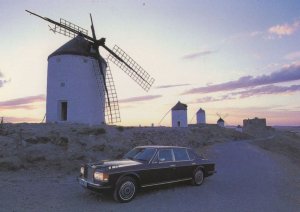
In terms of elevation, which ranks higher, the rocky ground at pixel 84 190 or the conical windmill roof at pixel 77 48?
the conical windmill roof at pixel 77 48

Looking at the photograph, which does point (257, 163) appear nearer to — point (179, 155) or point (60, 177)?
point (179, 155)

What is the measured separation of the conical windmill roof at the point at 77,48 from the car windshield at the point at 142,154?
19203 millimetres

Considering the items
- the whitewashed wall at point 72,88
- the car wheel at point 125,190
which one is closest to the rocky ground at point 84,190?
the car wheel at point 125,190

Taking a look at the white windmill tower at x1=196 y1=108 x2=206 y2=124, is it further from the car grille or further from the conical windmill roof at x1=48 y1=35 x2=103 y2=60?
the car grille

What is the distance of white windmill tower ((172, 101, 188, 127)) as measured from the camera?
194ft

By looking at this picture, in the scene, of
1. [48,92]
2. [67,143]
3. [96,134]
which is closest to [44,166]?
[67,143]

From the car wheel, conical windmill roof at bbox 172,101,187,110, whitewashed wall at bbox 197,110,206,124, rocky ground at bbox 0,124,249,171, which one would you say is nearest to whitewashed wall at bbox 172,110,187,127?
conical windmill roof at bbox 172,101,187,110

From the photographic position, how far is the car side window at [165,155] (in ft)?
34.3

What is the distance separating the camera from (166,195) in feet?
32.5

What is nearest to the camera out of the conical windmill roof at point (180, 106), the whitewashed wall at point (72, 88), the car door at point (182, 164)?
the car door at point (182, 164)

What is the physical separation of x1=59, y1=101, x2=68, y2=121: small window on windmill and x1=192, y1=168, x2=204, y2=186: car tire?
18995mm

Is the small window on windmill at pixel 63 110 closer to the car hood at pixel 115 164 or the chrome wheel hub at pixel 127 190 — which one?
the car hood at pixel 115 164

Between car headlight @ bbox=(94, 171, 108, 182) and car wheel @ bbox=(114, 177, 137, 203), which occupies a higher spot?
car headlight @ bbox=(94, 171, 108, 182)

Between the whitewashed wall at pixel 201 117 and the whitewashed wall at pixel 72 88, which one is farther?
the whitewashed wall at pixel 201 117
